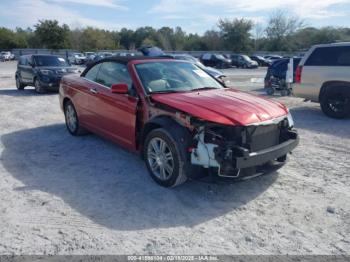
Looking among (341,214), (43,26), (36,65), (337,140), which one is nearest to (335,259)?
(341,214)

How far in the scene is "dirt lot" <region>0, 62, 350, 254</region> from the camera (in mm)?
3268

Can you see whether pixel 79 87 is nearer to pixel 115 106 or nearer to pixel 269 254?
pixel 115 106

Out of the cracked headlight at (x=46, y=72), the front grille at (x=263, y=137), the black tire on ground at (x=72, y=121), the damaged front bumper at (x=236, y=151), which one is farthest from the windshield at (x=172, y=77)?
the cracked headlight at (x=46, y=72)

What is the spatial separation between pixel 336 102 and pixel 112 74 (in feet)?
20.1

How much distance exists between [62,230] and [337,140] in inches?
217

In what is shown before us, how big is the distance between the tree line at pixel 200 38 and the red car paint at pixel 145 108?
60.8 m

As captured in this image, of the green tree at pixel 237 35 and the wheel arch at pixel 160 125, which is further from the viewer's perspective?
the green tree at pixel 237 35

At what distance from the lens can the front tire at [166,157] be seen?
4129 mm

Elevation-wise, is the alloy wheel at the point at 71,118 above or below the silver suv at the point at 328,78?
below

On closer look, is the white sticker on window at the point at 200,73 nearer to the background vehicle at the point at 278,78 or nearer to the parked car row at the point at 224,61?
the background vehicle at the point at 278,78

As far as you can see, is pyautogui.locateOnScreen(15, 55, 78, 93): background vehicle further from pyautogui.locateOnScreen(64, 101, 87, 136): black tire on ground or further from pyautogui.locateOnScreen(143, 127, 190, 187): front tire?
pyautogui.locateOnScreen(143, 127, 190, 187): front tire

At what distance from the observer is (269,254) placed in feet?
10.2

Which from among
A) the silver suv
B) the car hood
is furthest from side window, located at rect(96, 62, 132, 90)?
the silver suv

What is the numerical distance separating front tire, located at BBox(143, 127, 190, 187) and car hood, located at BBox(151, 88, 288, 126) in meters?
0.38
